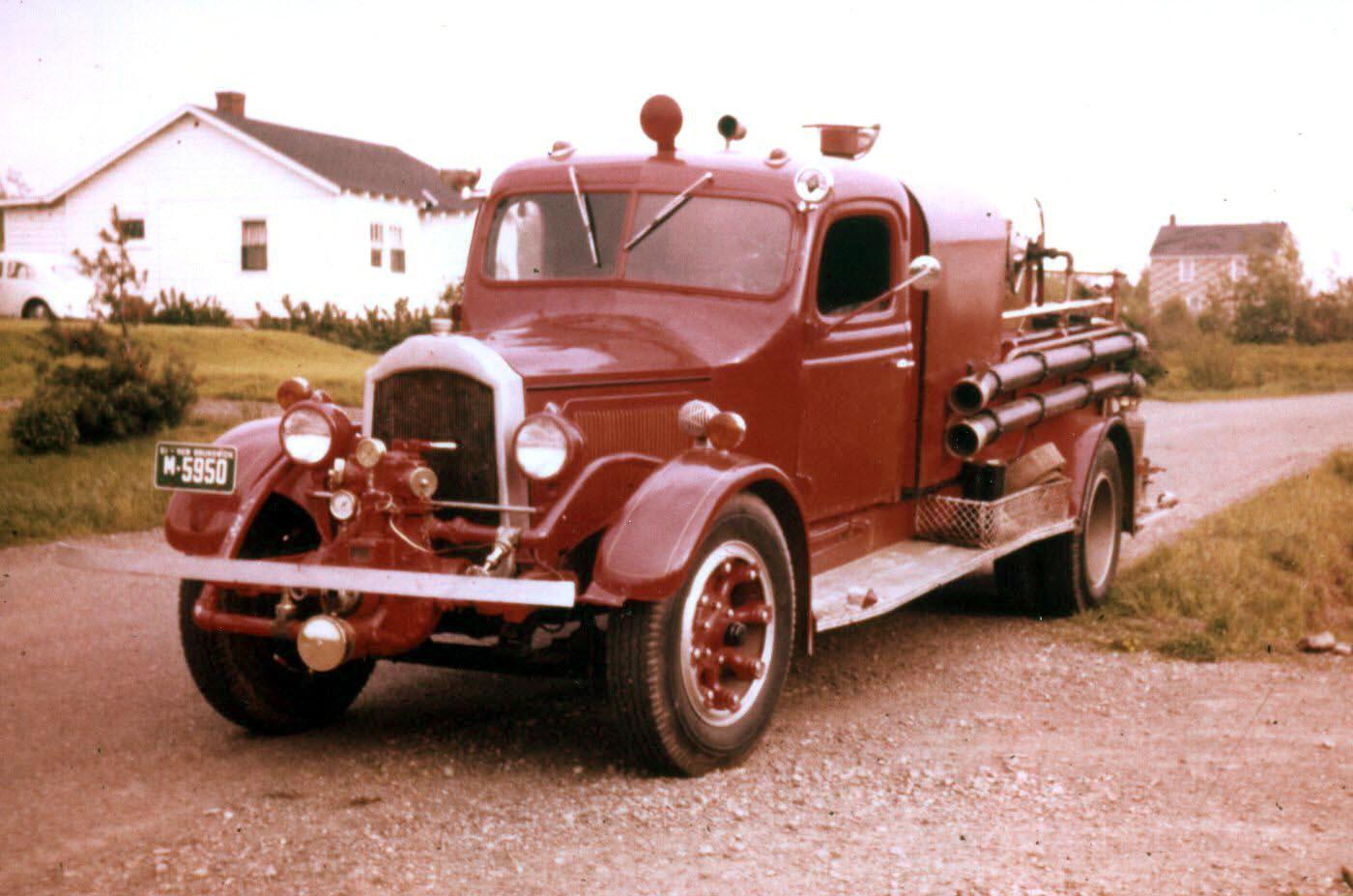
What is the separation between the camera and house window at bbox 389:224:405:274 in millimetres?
31500

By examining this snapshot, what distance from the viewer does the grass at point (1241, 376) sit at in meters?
24.6

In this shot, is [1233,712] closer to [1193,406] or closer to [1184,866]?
[1184,866]

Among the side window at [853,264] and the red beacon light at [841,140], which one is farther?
the red beacon light at [841,140]

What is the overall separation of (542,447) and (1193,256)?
6814cm

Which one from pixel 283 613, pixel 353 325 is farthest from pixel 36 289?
pixel 283 613

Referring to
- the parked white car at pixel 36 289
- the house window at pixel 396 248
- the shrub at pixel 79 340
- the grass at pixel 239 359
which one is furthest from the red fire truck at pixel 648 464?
the house window at pixel 396 248

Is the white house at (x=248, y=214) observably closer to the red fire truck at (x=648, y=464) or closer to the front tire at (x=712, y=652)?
the red fire truck at (x=648, y=464)

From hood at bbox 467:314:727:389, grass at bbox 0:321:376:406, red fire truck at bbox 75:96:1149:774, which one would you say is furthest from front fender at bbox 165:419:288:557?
grass at bbox 0:321:376:406

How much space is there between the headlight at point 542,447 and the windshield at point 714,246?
1.40m

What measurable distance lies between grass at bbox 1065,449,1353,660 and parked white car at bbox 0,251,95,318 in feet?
76.2

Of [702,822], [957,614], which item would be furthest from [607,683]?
[957,614]

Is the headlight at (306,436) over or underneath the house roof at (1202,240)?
underneath

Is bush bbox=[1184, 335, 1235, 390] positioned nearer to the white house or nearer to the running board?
the white house

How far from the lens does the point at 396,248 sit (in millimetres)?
31688
